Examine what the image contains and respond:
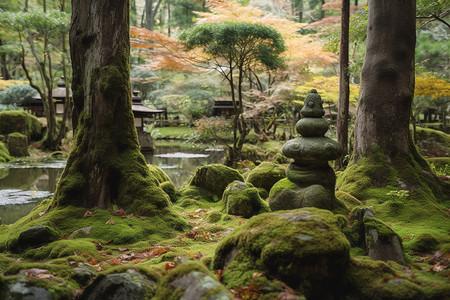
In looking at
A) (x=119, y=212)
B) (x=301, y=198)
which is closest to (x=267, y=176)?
(x=301, y=198)

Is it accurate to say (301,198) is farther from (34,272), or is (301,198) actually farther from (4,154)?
(4,154)

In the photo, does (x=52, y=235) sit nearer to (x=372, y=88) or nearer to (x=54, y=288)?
(x=54, y=288)

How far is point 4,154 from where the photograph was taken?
53.4 feet

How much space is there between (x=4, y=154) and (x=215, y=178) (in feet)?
43.4

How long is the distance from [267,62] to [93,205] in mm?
8452

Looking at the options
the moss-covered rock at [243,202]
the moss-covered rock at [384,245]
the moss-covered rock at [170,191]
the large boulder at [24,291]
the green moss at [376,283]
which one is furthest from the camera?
the moss-covered rock at [170,191]

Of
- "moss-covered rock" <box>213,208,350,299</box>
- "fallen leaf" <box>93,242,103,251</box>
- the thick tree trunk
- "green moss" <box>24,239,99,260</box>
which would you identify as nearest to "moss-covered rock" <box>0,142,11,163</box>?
"green moss" <box>24,239,99,260</box>

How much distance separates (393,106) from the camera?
6.50 meters

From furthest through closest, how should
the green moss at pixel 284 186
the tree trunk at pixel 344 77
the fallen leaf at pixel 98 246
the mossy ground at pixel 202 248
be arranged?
the tree trunk at pixel 344 77 → the green moss at pixel 284 186 → the fallen leaf at pixel 98 246 → the mossy ground at pixel 202 248

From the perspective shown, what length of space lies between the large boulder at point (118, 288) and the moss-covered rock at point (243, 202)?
3801 millimetres

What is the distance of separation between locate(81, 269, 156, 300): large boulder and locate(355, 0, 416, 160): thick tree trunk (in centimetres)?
539

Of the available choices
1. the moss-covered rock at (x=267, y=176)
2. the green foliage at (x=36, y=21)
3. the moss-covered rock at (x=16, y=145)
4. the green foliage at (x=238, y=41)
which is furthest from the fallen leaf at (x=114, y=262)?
the moss-covered rock at (x=16, y=145)

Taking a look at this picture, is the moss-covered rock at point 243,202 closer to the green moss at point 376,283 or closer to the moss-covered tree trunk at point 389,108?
the moss-covered tree trunk at point 389,108

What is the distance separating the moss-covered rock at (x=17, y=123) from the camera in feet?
61.2
